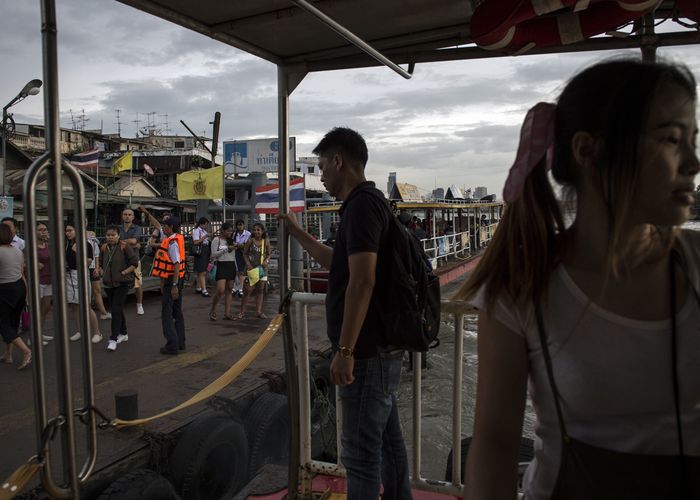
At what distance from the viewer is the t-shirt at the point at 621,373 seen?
0.99 m

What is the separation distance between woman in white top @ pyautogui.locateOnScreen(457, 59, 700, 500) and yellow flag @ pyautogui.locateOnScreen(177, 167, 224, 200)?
1267 cm

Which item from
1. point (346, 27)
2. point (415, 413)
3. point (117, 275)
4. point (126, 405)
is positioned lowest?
point (126, 405)

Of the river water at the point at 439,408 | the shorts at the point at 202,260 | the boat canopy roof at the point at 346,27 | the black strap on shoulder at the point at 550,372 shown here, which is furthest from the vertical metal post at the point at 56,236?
the shorts at the point at 202,260

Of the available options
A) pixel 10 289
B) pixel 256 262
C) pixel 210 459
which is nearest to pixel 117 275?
pixel 10 289

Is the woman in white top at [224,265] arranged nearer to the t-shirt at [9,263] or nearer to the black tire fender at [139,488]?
the t-shirt at [9,263]

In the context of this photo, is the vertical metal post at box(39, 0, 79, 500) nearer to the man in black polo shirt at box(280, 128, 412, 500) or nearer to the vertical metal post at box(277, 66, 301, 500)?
the man in black polo shirt at box(280, 128, 412, 500)

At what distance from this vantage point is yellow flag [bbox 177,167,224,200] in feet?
44.1

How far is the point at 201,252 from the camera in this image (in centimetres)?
1247

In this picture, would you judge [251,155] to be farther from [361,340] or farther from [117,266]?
[361,340]

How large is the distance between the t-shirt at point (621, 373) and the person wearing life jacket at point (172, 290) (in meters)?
7.09

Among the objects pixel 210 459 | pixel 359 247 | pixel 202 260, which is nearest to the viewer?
pixel 359 247

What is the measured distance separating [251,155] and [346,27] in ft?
56.7

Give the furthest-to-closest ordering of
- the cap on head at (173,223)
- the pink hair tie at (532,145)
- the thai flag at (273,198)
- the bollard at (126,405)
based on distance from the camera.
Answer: the thai flag at (273,198)
the cap on head at (173,223)
the bollard at (126,405)
the pink hair tie at (532,145)

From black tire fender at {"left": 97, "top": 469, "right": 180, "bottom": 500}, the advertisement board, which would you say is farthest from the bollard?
the advertisement board
